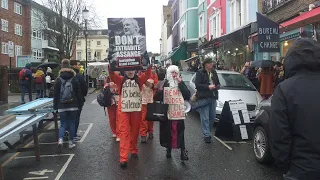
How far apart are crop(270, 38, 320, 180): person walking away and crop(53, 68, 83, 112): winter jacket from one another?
5.21 metres

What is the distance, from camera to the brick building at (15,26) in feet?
131

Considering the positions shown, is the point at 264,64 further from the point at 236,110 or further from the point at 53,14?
the point at 53,14

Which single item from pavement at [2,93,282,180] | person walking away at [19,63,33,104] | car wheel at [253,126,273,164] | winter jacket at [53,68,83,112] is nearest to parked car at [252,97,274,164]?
car wheel at [253,126,273,164]

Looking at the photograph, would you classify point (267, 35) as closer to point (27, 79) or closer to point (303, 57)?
point (303, 57)

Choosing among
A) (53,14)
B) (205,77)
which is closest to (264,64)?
(205,77)

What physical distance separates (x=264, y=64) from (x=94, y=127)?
5.78m

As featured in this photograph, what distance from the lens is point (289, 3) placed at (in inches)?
555

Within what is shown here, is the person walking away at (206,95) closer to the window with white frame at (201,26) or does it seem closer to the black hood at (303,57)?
the black hood at (303,57)

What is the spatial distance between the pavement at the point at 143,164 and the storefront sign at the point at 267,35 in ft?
12.5

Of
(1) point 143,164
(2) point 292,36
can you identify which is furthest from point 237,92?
(2) point 292,36

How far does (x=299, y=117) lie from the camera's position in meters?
2.47

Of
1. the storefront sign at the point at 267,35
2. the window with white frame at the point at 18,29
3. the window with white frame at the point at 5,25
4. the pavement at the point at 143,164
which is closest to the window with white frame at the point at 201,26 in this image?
the window with white frame at the point at 5,25

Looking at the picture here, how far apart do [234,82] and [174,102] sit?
483 centimetres

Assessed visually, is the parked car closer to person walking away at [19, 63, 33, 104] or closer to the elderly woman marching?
the elderly woman marching
